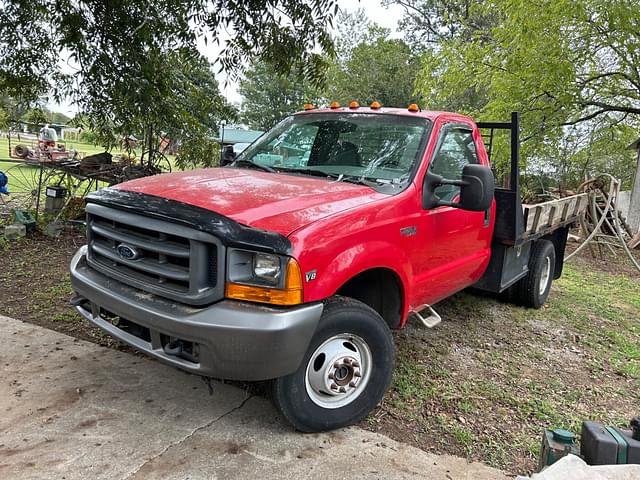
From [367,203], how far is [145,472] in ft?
6.42

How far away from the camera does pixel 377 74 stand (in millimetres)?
32094

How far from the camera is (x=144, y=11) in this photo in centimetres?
734

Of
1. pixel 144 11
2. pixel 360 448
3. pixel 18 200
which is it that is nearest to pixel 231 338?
pixel 360 448

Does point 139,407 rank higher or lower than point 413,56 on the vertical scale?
lower


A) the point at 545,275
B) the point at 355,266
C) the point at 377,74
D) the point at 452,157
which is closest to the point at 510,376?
the point at 452,157

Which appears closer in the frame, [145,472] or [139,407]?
[145,472]

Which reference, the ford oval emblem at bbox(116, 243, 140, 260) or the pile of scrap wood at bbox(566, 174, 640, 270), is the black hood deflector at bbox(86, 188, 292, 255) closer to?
the ford oval emblem at bbox(116, 243, 140, 260)

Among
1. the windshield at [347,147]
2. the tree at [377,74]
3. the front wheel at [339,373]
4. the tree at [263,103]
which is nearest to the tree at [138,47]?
the windshield at [347,147]

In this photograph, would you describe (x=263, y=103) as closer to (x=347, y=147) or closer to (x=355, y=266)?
(x=347, y=147)

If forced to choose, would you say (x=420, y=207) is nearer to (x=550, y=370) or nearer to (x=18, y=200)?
(x=550, y=370)

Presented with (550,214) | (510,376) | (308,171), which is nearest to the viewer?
(308,171)

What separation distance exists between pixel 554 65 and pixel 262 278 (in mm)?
9824

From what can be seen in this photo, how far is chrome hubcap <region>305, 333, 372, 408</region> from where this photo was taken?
10.1 ft

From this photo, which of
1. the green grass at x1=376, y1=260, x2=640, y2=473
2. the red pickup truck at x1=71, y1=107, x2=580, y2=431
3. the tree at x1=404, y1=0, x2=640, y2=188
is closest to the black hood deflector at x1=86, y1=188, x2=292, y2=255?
the red pickup truck at x1=71, y1=107, x2=580, y2=431
